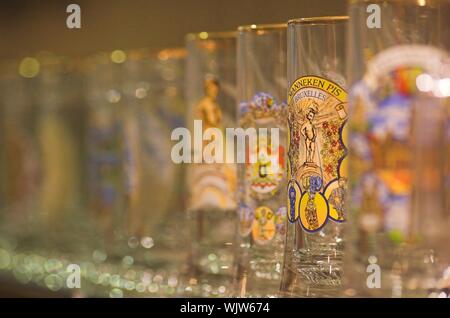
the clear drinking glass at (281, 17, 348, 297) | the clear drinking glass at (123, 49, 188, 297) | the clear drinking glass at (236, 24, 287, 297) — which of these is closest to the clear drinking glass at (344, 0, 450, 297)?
the clear drinking glass at (281, 17, 348, 297)

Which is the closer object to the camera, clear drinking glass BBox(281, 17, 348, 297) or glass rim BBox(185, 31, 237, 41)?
clear drinking glass BBox(281, 17, 348, 297)

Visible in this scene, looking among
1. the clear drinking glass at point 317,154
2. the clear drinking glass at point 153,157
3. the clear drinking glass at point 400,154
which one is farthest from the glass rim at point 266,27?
the clear drinking glass at point 153,157

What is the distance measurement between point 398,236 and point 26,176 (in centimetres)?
173

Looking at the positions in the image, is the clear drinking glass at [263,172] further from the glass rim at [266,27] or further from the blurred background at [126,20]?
the blurred background at [126,20]

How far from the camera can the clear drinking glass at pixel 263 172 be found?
1.27 m

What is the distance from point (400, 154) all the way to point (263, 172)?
15.2 inches

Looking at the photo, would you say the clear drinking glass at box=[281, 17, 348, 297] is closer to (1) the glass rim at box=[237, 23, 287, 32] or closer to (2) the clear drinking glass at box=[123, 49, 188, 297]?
(1) the glass rim at box=[237, 23, 287, 32]

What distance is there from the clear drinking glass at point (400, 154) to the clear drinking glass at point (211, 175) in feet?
1.70

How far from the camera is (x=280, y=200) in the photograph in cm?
127

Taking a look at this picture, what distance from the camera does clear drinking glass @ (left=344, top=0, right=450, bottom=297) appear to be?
918 mm

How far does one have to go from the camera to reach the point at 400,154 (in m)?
0.92

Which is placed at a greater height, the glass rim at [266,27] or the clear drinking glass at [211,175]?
the glass rim at [266,27]

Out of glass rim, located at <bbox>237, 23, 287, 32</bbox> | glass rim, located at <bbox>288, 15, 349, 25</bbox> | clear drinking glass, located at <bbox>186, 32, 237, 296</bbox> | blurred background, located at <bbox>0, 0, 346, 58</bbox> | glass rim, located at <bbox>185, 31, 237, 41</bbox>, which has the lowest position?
clear drinking glass, located at <bbox>186, 32, 237, 296</bbox>

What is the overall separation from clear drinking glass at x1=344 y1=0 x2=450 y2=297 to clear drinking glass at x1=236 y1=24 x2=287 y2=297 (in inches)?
12.3
